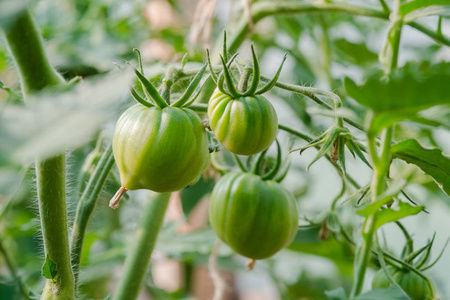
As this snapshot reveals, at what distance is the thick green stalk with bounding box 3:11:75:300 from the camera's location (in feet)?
1.38

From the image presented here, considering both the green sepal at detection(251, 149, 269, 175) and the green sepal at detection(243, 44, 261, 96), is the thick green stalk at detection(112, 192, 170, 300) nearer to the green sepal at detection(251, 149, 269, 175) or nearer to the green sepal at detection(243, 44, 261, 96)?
the green sepal at detection(251, 149, 269, 175)

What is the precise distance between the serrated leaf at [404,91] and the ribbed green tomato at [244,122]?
0.34 ft

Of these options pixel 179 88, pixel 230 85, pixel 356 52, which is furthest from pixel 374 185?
pixel 356 52

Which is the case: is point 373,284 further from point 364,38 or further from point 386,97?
point 364,38

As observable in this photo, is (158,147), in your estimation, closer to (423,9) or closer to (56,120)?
(56,120)

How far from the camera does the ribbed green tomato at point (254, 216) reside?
20.6 inches

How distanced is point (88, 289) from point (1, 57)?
0.50 meters

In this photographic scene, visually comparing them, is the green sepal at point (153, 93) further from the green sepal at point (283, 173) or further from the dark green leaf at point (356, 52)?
the dark green leaf at point (356, 52)

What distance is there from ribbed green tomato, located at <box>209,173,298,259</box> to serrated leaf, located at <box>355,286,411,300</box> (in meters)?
0.17

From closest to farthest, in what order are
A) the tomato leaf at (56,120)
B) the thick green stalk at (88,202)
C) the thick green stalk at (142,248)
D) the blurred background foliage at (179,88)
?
1. the tomato leaf at (56,120)
2. the thick green stalk at (88,202)
3. the thick green stalk at (142,248)
4. the blurred background foliage at (179,88)

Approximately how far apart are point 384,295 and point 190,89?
0.21 metres

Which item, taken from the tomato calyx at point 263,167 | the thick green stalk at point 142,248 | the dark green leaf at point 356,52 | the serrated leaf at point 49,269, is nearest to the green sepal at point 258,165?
the tomato calyx at point 263,167

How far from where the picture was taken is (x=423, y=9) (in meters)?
0.44

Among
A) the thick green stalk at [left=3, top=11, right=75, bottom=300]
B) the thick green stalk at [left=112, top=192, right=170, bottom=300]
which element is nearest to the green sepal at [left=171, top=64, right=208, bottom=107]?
the thick green stalk at [left=3, top=11, right=75, bottom=300]
